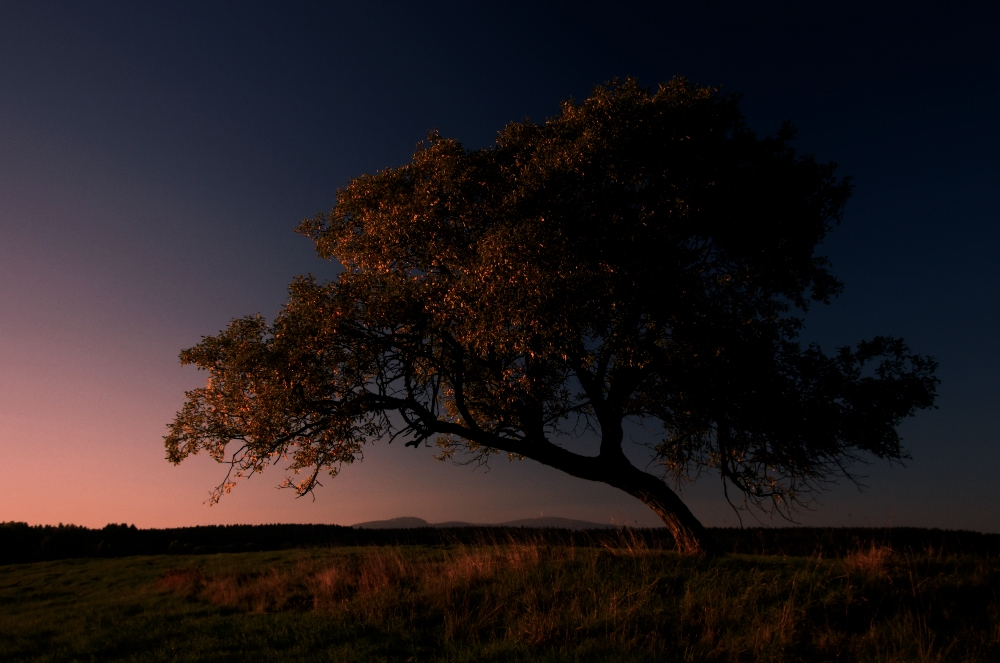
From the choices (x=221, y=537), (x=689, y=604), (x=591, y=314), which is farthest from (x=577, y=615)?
(x=221, y=537)

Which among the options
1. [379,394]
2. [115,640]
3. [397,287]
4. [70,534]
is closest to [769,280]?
[397,287]

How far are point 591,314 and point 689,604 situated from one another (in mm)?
7213

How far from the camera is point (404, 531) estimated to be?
42594mm

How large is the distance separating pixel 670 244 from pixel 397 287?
834cm

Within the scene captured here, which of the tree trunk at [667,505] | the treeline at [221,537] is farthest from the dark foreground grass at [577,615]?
the treeline at [221,537]

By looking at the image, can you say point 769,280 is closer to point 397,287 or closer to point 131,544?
point 397,287

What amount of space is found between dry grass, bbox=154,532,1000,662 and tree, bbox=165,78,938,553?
3665 mm

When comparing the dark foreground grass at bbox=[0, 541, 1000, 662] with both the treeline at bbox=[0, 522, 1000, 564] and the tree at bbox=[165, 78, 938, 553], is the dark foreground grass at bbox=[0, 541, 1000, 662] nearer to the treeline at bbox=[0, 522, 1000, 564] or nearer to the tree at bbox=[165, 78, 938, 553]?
the tree at bbox=[165, 78, 938, 553]

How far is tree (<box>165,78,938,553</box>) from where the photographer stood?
53.5 feet

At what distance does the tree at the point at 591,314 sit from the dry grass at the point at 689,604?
3.66 meters

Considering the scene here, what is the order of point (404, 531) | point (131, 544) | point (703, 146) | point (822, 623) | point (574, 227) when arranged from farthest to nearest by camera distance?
point (131, 544) < point (404, 531) < point (703, 146) < point (574, 227) < point (822, 623)

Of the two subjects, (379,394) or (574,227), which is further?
(379,394)

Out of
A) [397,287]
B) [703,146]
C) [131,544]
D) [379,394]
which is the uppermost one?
[703,146]

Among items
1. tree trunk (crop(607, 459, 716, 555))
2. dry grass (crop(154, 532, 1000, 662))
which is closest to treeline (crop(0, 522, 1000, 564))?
tree trunk (crop(607, 459, 716, 555))
